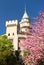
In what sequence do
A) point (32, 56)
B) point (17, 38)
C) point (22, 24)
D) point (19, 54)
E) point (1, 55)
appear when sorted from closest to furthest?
point (32, 56), point (1, 55), point (19, 54), point (17, 38), point (22, 24)

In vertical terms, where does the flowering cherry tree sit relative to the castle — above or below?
above

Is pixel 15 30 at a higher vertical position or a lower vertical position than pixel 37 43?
lower

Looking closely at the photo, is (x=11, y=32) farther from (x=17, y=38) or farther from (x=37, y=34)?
(x=37, y=34)

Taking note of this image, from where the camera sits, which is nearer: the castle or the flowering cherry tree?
the flowering cherry tree

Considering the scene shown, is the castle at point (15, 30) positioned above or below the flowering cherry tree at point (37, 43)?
below

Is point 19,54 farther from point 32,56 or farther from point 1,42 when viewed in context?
point 32,56

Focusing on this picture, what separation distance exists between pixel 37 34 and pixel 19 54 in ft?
128

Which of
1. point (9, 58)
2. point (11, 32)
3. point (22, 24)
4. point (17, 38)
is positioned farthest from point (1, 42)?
point (22, 24)

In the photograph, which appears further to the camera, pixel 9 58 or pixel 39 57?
pixel 9 58

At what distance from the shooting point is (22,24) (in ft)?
270

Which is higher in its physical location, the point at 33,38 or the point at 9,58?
the point at 33,38

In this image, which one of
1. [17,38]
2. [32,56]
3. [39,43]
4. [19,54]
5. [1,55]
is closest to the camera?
[39,43]

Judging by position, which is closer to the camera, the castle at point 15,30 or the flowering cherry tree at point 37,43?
the flowering cherry tree at point 37,43

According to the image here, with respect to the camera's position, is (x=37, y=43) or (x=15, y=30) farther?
(x=15, y=30)
